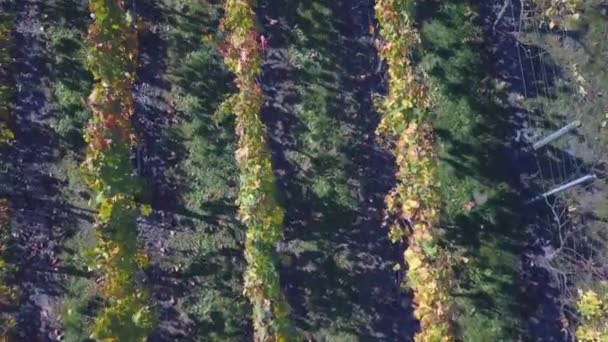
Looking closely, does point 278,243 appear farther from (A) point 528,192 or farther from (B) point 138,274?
(A) point 528,192

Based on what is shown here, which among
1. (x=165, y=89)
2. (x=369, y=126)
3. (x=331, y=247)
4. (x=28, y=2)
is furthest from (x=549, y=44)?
(x=28, y=2)

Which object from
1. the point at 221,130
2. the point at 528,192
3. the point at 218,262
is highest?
the point at 221,130

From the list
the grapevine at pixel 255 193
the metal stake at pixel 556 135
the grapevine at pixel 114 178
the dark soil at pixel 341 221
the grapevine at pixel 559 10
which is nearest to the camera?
the grapevine at pixel 255 193

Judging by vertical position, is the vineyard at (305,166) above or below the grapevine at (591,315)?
above

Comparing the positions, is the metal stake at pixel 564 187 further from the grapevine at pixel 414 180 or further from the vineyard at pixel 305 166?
the grapevine at pixel 414 180

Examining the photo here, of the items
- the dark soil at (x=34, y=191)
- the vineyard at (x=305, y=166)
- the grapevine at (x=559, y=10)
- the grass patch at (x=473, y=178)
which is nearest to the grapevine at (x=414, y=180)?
the vineyard at (x=305, y=166)

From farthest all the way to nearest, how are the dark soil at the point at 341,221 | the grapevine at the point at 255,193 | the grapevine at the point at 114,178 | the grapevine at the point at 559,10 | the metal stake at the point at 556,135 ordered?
the grapevine at the point at 559,10 < the dark soil at the point at 341,221 < the metal stake at the point at 556,135 < the grapevine at the point at 114,178 < the grapevine at the point at 255,193
